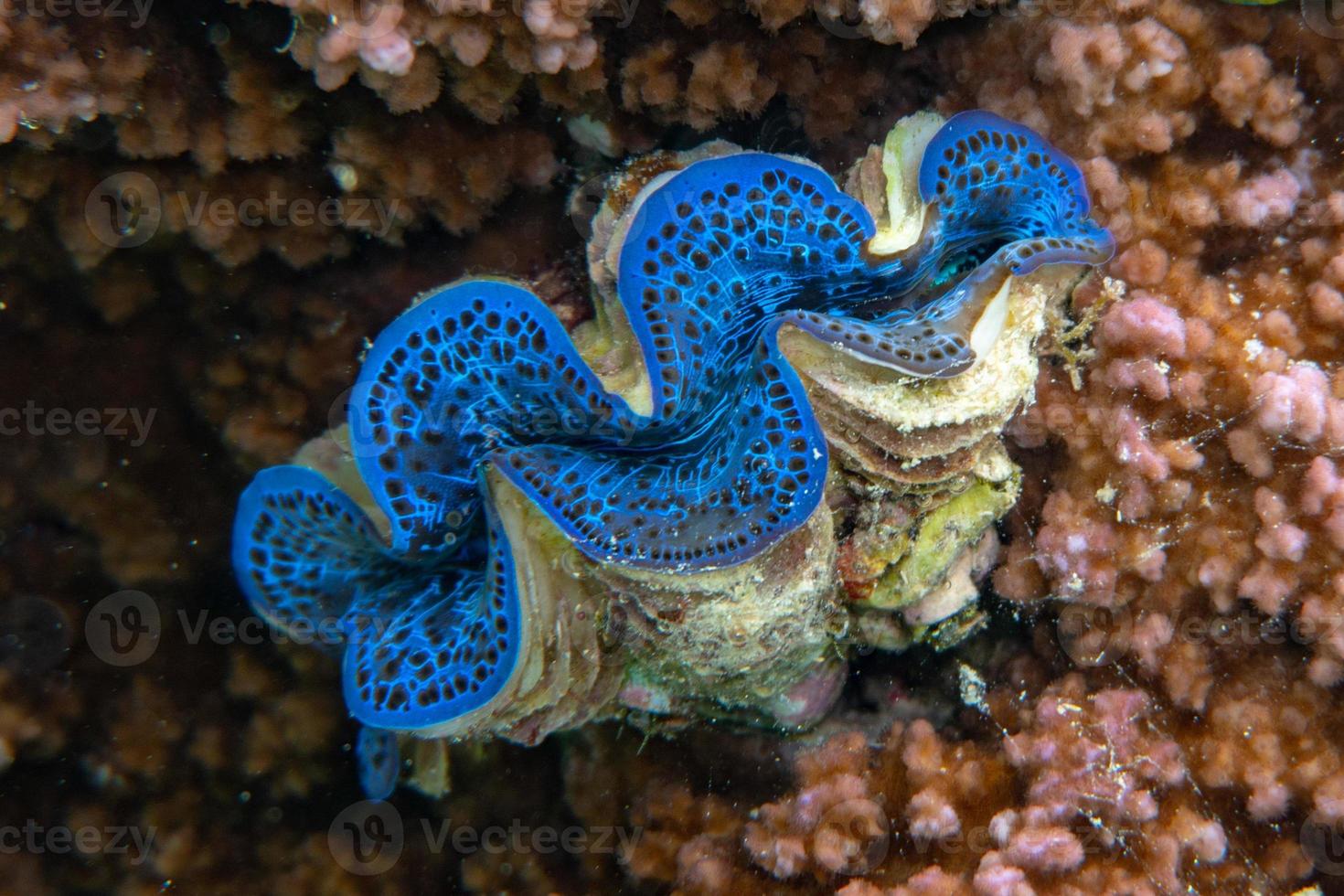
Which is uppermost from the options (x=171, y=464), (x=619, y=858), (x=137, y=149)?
(x=137, y=149)

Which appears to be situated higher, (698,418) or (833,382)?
(833,382)

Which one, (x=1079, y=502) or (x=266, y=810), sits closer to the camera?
(x=1079, y=502)

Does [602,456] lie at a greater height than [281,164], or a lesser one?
lesser

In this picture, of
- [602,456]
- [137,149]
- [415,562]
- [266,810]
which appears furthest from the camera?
[266,810]

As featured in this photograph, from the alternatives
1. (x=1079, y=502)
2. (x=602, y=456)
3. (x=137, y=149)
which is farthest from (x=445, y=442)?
(x=1079, y=502)

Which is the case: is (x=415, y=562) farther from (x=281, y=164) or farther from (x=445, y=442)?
→ (x=281, y=164)

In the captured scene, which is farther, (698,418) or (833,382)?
(698,418)

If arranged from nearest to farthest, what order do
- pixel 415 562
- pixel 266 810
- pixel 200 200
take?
pixel 200 200 < pixel 415 562 < pixel 266 810
